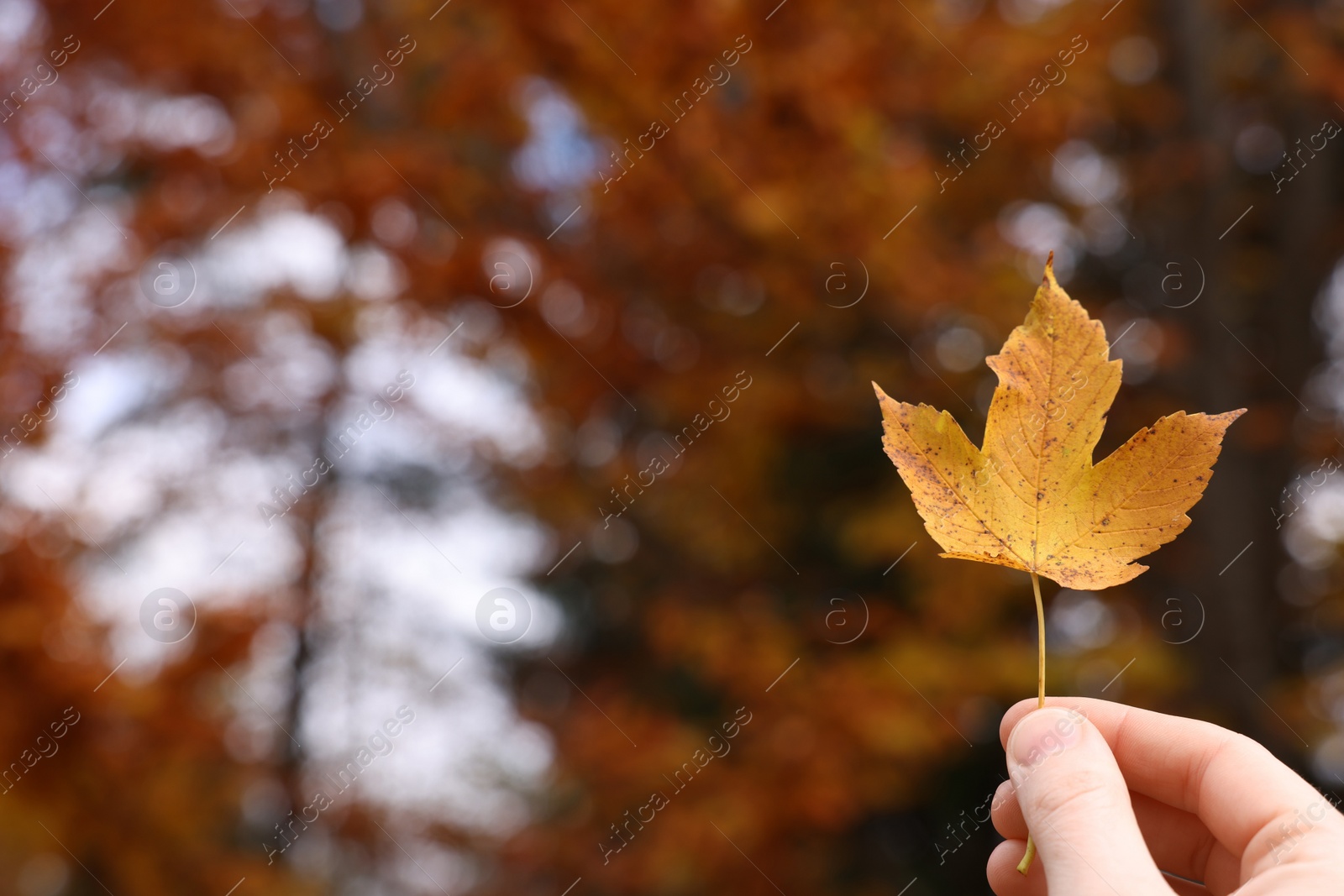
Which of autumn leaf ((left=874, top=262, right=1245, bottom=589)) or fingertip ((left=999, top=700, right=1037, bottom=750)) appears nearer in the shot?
autumn leaf ((left=874, top=262, right=1245, bottom=589))

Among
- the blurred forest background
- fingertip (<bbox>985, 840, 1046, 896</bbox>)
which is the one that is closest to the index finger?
fingertip (<bbox>985, 840, 1046, 896</bbox>)

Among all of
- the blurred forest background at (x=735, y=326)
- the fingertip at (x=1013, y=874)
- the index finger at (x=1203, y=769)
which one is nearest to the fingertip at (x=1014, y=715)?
the index finger at (x=1203, y=769)

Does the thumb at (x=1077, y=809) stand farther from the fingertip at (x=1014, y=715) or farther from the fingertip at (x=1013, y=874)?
the fingertip at (x=1013, y=874)

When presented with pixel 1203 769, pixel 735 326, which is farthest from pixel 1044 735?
pixel 735 326

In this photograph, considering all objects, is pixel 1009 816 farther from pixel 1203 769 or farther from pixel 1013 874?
pixel 1203 769

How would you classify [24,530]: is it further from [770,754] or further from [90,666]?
[770,754]

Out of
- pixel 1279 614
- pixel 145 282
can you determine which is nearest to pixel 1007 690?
pixel 1279 614

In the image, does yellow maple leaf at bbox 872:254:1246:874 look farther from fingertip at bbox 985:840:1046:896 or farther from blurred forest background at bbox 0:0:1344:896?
blurred forest background at bbox 0:0:1344:896
